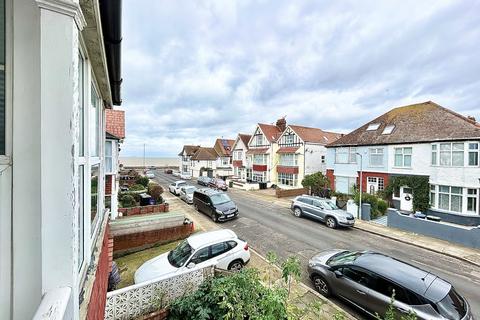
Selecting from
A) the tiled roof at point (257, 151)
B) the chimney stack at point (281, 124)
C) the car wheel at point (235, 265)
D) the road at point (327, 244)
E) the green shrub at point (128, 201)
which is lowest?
the road at point (327, 244)

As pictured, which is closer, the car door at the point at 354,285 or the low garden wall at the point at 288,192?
the car door at the point at 354,285

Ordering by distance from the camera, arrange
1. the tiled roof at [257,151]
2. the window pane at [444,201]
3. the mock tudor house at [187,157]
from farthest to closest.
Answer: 1. the mock tudor house at [187,157]
2. the tiled roof at [257,151]
3. the window pane at [444,201]

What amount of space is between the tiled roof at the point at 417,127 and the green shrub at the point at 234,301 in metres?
17.4

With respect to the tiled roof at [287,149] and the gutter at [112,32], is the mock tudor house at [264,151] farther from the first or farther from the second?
the gutter at [112,32]

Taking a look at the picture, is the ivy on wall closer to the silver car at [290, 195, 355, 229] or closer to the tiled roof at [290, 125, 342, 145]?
the silver car at [290, 195, 355, 229]

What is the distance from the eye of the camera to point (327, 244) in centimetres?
1157

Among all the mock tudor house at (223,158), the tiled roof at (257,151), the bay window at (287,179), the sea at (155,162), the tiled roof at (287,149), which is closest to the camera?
the tiled roof at (287,149)

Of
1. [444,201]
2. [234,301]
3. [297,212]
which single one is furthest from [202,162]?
[234,301]

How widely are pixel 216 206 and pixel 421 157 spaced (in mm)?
15364

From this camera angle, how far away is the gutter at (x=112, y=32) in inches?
86.0

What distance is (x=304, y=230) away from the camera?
44.9ft

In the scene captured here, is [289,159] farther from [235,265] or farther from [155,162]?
[155,162]

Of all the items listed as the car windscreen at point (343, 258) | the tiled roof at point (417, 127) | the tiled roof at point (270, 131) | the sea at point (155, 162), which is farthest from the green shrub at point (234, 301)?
the sea at point (155, 162)

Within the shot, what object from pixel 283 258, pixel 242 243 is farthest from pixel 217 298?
pixel 283 258
